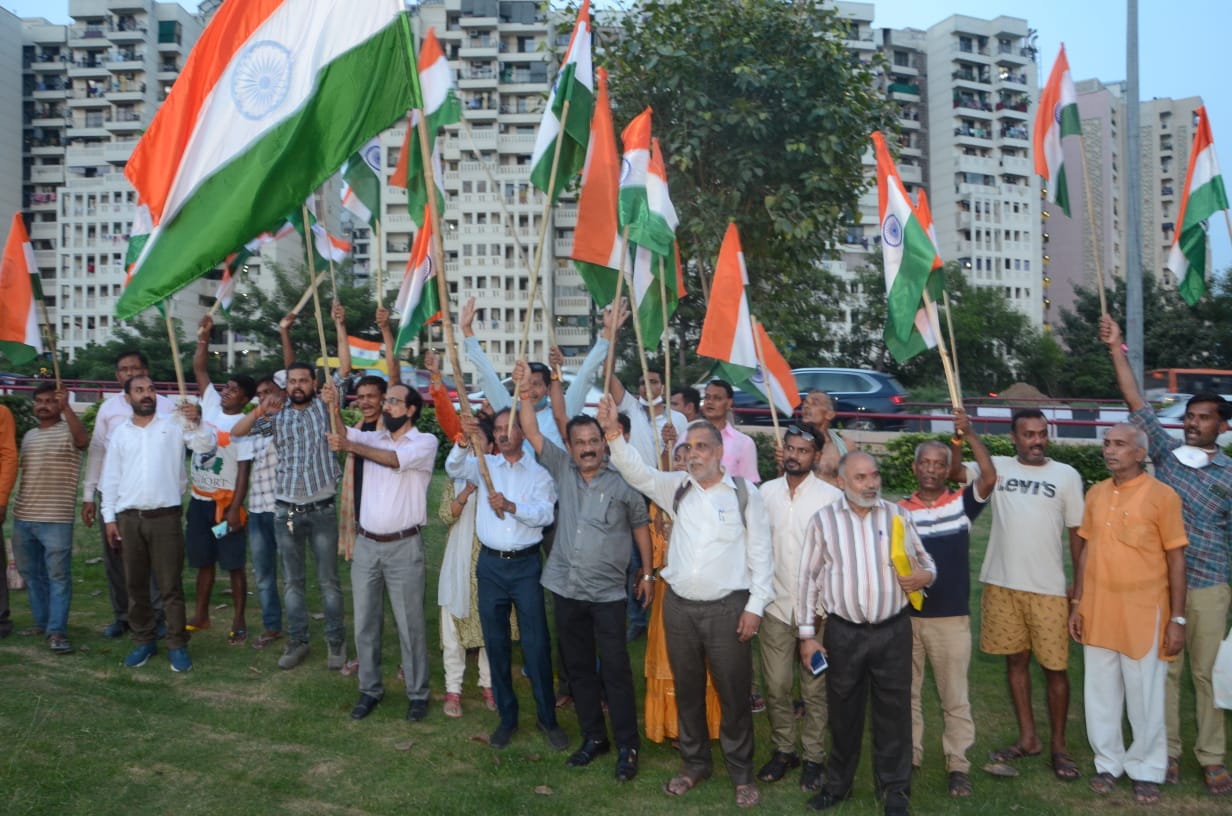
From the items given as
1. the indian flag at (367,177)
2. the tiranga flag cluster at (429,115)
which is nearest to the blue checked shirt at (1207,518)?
the tiranga flag cluster at (429,115)

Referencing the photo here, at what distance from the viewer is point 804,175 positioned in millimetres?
14391

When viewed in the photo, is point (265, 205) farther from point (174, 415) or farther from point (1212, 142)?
→ point (1212, 142)

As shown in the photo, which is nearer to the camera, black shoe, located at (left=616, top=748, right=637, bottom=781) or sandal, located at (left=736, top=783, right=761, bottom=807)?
sandal, located at (left=736, top=783, right=761, bottom=807)

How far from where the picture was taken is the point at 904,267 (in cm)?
658

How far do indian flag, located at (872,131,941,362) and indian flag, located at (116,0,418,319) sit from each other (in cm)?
316

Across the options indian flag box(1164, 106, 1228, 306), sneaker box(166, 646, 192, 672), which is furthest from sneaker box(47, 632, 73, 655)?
indian flag box(1164, 106, 1228, 306)

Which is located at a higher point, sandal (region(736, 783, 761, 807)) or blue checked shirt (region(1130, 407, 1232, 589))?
blue checked shirt (region(1130, 407, 1232, 589))

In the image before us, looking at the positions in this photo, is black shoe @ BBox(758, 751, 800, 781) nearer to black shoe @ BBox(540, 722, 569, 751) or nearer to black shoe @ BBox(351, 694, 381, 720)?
black shoe @ BBox(540, 722, 569, 751)

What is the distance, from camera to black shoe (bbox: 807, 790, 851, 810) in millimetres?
5180

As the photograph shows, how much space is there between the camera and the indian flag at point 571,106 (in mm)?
6531

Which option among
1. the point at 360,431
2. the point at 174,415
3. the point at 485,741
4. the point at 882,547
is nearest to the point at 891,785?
the point at 882,547

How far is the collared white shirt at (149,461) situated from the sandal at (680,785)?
3836mm

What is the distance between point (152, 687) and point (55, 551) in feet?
4.79

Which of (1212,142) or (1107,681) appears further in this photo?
(1212,142)
